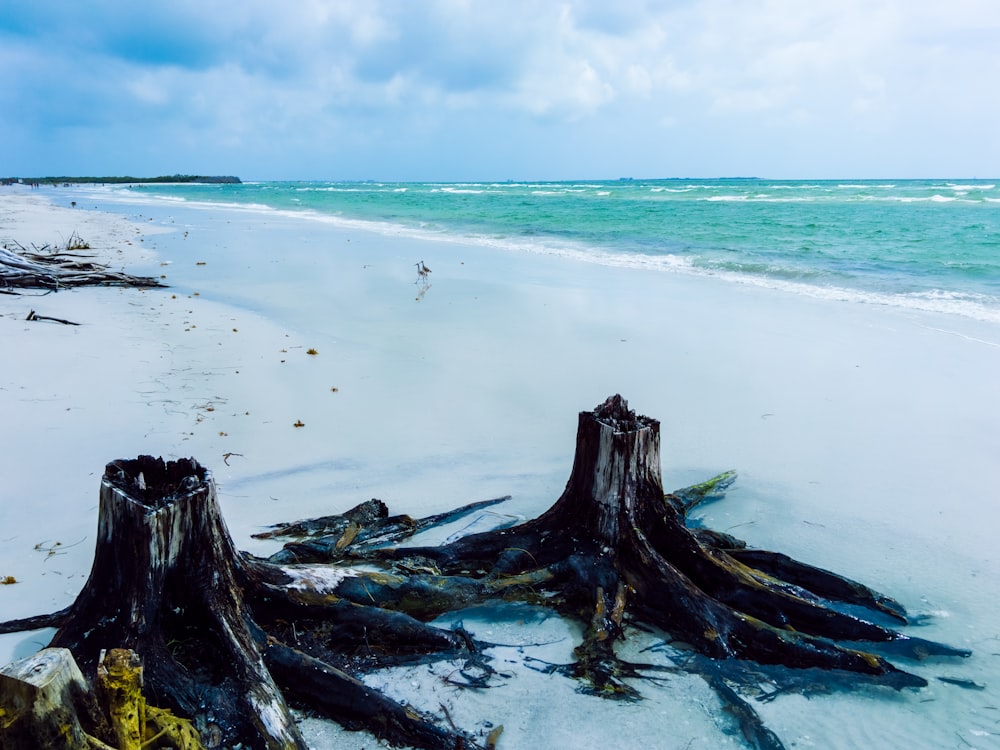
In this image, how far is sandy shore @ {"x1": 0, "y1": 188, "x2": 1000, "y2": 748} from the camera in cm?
274

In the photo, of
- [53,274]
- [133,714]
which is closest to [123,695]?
[133,714]

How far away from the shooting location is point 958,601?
3.33 m

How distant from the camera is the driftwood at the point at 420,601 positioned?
2.37 meters

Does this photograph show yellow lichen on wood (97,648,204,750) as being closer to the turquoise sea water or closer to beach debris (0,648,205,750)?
beach debris (0,648,205,750)

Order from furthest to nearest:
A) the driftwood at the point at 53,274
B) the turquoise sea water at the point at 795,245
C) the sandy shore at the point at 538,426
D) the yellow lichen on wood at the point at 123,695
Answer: the turquoise sea water at the point at 795,245 → the driftwood at the point at 53,274 → the sandy shore at the point at 538,426 → the yellow lichen on wood at the point at 123,695

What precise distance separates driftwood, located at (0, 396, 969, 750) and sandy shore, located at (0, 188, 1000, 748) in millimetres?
145

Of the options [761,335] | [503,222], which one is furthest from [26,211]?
[761,335]

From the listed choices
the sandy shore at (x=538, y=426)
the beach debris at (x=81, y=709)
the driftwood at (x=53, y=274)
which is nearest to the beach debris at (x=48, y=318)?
the sandy shore at (x=538, y=426)

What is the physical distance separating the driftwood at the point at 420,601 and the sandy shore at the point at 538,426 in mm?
145

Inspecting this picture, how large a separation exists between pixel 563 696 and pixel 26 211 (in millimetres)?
32322

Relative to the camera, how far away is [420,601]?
298cm

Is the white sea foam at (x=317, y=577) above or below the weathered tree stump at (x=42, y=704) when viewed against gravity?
below

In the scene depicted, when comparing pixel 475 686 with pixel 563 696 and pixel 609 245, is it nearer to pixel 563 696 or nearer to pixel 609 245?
pixel 563 696

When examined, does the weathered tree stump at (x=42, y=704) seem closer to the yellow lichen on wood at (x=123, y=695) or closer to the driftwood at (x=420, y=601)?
the yellow lichen on wood at (x=123, y=695)
